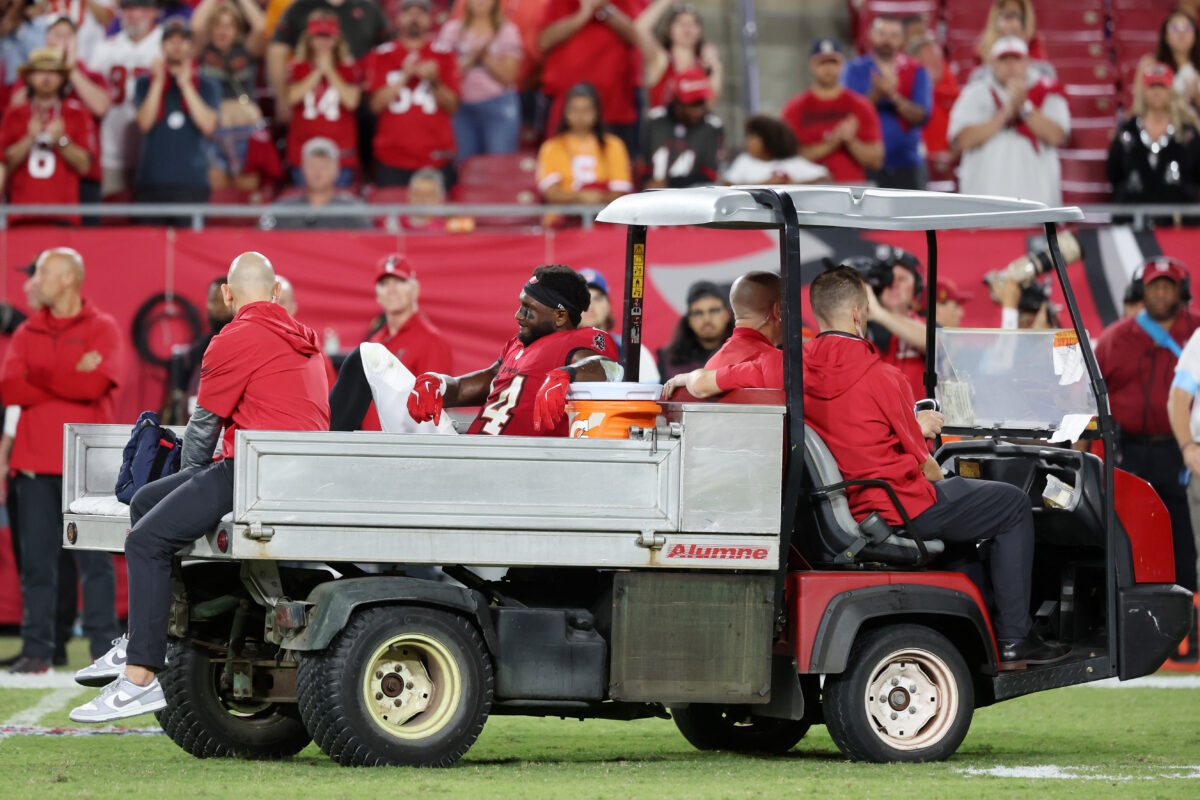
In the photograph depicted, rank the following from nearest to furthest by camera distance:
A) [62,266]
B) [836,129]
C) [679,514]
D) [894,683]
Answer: [679,514]
[894,683]
[62,266]
[836,129]

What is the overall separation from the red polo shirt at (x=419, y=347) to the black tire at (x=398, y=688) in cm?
370

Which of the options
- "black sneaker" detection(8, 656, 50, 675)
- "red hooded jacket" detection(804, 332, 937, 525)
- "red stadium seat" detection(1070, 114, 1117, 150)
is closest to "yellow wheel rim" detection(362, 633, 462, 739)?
"red hooded jacket" detection(804, 332, 937, 525)

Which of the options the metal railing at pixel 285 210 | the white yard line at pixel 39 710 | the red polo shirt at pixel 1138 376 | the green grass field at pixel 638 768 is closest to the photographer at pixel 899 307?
the red polo shirt at pixel 1138 376

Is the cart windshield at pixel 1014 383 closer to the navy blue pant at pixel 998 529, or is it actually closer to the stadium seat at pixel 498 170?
the navy blue pant at pixel 998 529

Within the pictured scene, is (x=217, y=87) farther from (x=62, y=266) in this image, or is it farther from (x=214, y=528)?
(x=214, y=528)

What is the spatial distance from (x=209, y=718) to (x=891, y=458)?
2835 millimetres

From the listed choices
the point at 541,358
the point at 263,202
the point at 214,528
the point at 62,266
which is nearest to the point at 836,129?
the point at 263,202

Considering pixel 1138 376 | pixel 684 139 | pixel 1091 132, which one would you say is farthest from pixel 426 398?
pixel 1091 132

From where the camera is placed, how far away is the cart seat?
23.6 ft

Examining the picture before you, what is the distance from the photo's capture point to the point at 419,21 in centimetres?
1484

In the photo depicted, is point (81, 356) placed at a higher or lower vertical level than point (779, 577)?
higher

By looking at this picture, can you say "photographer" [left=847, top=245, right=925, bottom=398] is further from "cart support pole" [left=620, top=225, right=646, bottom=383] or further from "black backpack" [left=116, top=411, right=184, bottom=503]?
"black backpack" [left=116, top=411, right=184, bottom=503]

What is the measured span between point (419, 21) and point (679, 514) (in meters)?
8.89

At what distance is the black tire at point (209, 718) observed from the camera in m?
7.39
